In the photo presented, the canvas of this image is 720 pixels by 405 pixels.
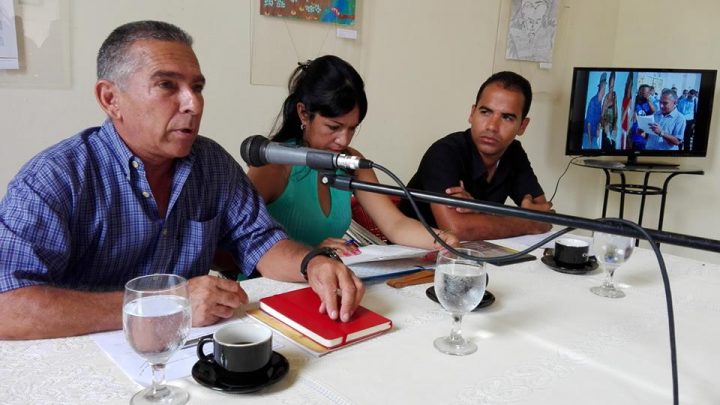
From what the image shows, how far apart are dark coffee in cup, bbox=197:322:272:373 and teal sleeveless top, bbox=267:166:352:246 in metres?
0.96

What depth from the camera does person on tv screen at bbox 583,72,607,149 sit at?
3.41m

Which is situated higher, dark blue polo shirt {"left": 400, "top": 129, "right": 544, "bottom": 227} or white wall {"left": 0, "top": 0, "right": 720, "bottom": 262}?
white wall {"left": 0, "top": 0, "right": 720, "bottom": 262}

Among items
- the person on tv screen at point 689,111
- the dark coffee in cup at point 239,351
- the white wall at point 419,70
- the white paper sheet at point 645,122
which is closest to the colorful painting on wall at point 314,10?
the white wall at point 419,70

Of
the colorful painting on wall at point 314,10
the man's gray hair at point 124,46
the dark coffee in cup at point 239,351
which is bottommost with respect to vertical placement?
the dark coffee in cup at point 239,351

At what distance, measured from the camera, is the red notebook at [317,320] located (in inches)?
36.2

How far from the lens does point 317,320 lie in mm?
979

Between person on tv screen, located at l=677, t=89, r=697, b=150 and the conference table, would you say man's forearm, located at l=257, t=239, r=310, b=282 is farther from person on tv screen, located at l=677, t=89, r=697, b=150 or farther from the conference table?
person on tv screen, located at l=677, t=89, r=697, b=150

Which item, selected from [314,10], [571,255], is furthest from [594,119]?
[571,255]

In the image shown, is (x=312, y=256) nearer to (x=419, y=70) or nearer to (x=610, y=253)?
(x=610, y=253)

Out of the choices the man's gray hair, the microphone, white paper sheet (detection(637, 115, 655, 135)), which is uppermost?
the man's gray hair

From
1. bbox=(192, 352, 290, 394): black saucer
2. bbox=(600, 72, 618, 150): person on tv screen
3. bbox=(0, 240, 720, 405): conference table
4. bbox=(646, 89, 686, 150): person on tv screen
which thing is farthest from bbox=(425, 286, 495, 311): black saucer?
bbox=(646, 89, 686, 150): person on tv screen

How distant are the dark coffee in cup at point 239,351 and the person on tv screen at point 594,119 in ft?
10.2

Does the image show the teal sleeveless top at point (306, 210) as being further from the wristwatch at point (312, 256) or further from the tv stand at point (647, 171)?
the tv stand at point (647, 171)

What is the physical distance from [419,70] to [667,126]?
1.63 metres
